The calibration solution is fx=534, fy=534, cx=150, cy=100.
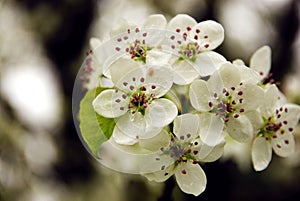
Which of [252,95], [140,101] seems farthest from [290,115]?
[140,101]

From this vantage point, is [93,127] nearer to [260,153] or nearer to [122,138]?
[122,138]

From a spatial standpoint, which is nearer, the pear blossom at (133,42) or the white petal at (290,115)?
the pear blossom at (133,42)

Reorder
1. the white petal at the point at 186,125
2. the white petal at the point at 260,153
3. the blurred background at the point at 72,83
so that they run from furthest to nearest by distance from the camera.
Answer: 1. the blurred background at the point at 72,83
2. the white petal at the point at 260,153
3. the white petal at the point at 186,125

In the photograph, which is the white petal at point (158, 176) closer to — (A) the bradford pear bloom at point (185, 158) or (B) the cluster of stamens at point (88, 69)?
(A) the bradford pear bloom at point (185, 158)

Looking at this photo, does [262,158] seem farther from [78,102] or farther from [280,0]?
[280,0]

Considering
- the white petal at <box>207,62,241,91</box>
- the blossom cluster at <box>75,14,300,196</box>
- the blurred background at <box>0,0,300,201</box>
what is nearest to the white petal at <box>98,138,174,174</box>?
the blossom cluster at <box>75,14,300,196</box>

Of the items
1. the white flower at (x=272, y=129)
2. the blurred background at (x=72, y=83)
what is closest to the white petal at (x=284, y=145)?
the white flower at (x=272, y=129)

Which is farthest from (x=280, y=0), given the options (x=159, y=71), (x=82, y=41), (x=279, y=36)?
(x=159, y=71)

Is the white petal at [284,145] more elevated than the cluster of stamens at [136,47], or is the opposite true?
the cluster of stamens at [136,47]

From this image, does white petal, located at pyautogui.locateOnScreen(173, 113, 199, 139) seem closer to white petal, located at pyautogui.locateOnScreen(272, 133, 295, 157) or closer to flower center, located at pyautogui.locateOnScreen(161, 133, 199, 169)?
flower center, located at pyautogui.locateOnScreen(161, 133, 199, 169)
